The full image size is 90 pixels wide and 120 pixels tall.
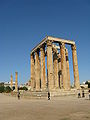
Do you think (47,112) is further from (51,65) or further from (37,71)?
(37,71)

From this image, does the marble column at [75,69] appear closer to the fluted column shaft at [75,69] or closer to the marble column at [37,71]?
the fluted column shaft at [75,69]

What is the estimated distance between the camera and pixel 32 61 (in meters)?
54.7

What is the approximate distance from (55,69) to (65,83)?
9.19 metres

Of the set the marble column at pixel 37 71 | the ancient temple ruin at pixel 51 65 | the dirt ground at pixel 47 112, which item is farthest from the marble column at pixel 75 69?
the dirt ground at pixel 47 112

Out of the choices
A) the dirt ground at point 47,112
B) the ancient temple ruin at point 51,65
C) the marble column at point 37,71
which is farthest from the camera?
the marble column at point 37,71

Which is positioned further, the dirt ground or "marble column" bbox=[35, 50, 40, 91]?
"marble column" bbox=[35, 50, 40, 91]

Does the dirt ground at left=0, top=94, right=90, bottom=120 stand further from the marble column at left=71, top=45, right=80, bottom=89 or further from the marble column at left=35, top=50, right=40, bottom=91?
the marble column at left=35, top=50, right=40, bottom=91

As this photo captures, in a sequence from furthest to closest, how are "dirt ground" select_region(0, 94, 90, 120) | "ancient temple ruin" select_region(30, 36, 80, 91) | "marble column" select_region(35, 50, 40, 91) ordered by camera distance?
"marble column" select_region(35, 50, 40, 91), "ancient temple ruin" select_region(30, 36, 80, 91), "dirt ground" select_region(0, 94, 90, 120)

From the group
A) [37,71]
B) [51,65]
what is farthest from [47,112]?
[37,71]

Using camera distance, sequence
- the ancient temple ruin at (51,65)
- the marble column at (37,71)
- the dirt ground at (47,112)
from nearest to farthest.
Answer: the dirt ground at (47,112) < the ancient temple ruin at (51,65) < the marble column at (37,71)

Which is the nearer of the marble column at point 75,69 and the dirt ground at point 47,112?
the dirt ground at point 47,112

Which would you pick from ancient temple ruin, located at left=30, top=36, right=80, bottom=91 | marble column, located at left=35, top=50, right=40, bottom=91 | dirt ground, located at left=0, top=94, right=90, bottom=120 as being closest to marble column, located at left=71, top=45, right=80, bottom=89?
ancient temple ruin, located at left=30, top=36, right=80, bottom=91

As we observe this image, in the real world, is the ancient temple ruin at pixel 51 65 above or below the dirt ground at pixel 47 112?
above

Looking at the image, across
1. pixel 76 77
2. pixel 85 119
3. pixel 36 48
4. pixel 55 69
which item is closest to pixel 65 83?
pixel 76 77
